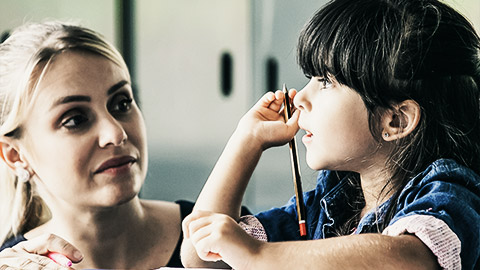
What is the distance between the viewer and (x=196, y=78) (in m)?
2.20

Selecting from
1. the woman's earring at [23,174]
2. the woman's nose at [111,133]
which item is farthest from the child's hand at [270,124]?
the woman's earring at [23,174]

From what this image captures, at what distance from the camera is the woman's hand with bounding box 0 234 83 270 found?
0.88m

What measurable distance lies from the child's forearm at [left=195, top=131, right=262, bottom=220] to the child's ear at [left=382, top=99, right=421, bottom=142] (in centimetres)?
21

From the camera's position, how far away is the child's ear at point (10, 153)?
3.90 feet

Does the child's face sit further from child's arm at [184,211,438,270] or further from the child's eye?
child's arm at [184,211,438,270]

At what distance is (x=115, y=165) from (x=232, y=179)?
26 cm

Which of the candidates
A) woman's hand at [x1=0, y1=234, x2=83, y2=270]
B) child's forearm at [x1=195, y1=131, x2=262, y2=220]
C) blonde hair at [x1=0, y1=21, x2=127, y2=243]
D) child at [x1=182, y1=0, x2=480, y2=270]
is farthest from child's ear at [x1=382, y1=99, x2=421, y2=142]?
blonde hair at [x1=0, y1=21, x2=127, y2=243]

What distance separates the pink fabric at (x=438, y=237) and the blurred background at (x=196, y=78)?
146 centimetres

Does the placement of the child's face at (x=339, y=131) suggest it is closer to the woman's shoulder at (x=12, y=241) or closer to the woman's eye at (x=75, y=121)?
the woman's eye at (x=75, y=121)

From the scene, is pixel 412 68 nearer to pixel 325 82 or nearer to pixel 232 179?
pixel 325 82

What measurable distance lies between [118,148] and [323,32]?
1.47 feet

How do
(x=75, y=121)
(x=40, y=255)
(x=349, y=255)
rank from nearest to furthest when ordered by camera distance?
(x=349, y=255) → (x=40, y=255) → (x=75, y=121)

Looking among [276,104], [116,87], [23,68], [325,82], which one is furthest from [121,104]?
[325,82]

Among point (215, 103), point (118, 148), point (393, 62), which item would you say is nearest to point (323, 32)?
point (393, 62)
